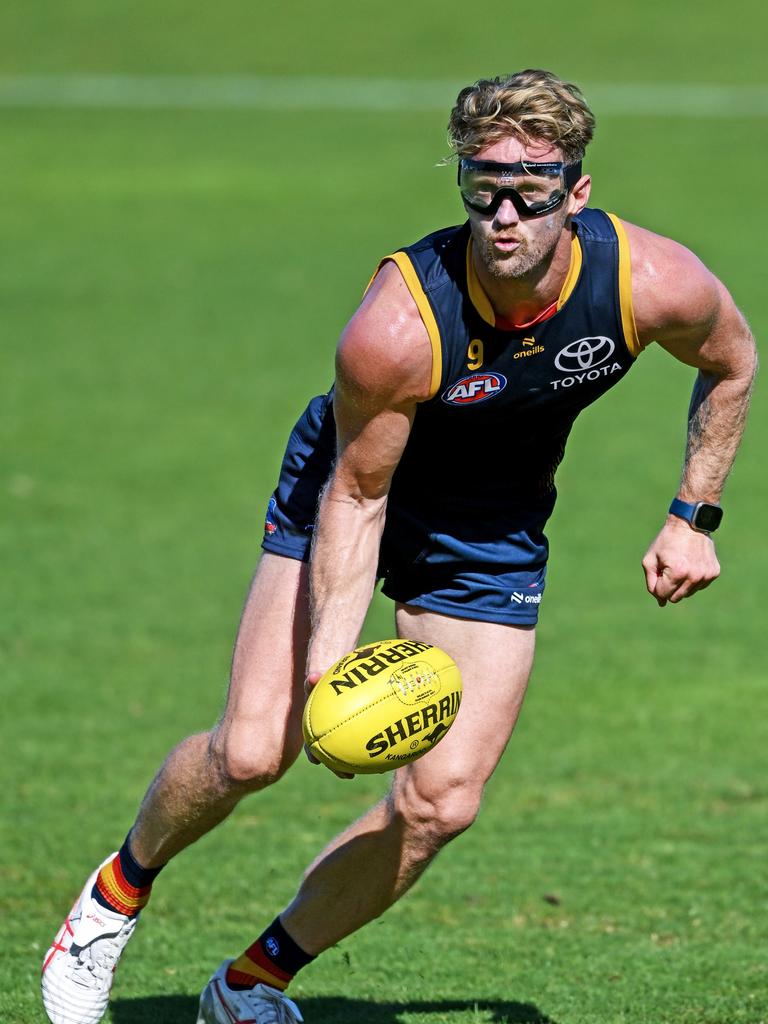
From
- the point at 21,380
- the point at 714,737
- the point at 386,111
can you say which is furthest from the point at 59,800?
the point at 386,111

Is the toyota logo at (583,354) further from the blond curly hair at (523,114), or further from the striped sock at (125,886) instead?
the striped sock at (125,886)

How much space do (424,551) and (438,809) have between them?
2.64ft

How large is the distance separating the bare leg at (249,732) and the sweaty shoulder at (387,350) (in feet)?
2.89

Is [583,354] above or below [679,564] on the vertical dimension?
above

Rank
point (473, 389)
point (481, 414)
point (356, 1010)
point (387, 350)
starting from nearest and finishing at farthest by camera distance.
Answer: point (387, 350) < point (473, 389) < point (481, 414) < point (356, 1010)

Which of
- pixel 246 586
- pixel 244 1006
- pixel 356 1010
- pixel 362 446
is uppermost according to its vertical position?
pixel 362 446

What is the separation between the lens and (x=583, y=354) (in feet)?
16.5

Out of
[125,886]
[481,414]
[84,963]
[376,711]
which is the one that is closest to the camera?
[376,711]

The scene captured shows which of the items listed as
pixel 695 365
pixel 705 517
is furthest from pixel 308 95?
pixel 705 517

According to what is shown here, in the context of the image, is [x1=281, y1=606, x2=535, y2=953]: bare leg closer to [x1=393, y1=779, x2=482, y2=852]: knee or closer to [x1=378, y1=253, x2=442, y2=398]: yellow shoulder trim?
[x1=393, y1=779, x2=482, y2=852]: knee

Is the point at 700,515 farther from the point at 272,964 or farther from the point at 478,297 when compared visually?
the point at 272,964

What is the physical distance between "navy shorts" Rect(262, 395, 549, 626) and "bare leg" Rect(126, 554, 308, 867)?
0.16 m

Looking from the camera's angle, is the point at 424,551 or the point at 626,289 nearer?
the point at 626,289

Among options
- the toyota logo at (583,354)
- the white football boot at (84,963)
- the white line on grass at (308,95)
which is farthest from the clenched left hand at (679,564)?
the white line on grass at (308,95)
